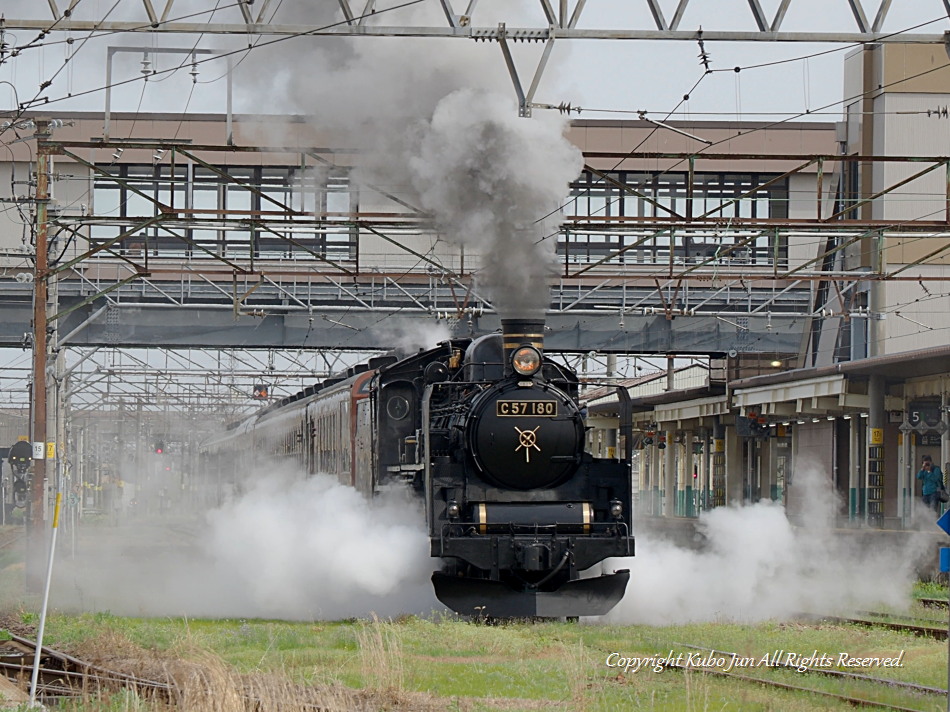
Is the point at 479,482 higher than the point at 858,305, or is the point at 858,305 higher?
the point at 858,305

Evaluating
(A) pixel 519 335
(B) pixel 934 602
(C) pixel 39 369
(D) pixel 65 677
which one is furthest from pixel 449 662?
(C) pixel 39 369

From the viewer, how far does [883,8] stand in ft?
A: 42.9

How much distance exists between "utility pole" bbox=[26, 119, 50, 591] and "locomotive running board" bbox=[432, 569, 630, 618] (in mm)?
9567

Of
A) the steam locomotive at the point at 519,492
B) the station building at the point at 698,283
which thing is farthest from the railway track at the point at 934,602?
the station building at the point at 698,283

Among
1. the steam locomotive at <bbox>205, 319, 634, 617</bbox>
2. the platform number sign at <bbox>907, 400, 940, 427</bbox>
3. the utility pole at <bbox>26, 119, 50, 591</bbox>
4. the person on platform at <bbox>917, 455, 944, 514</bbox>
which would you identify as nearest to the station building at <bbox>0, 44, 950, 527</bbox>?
the platform number sign at <bbox>907, 400, 940, 427</bbox>

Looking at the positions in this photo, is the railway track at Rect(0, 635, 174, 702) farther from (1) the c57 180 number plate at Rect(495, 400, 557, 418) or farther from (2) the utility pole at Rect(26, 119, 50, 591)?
(2) the utility pole at Rect(26, 119, 50, 591)

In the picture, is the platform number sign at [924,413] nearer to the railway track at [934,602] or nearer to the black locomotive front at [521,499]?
the railway track at [934,602]

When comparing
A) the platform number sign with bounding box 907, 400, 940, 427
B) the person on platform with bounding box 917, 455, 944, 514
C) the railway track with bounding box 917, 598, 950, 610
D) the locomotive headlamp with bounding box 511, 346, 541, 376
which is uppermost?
the locomotive headlamp with bounding box 511, 346, 541, 376

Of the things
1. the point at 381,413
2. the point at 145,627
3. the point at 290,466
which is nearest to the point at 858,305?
the point at 290,466

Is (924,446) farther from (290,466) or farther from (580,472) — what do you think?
(580,472)

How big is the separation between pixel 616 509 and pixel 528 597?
131 cm

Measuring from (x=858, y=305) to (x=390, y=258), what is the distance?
42.9ft

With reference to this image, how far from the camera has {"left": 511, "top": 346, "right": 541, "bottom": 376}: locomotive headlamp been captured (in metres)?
14.4

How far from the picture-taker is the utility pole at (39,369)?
21.0m
